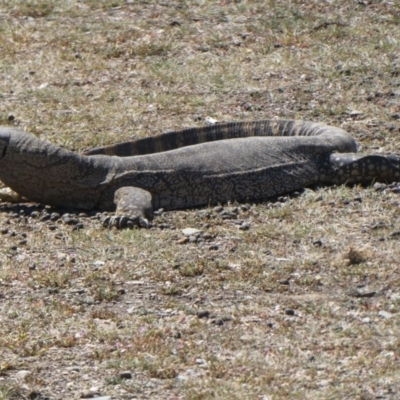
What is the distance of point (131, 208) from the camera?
957cm

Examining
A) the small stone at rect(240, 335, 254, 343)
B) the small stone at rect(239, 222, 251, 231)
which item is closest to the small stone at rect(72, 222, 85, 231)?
the small stone at rect(239, 222, 251, 231)

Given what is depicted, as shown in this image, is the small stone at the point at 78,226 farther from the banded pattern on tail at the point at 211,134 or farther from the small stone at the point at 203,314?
the small stone at the point at 203,314

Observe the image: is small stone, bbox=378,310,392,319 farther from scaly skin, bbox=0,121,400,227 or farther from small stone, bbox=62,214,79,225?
small stone, bbox=62,214,79,225

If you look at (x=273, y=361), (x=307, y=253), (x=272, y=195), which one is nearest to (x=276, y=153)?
(x=272, y=195)

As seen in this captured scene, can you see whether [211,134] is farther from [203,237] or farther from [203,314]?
[203,314]

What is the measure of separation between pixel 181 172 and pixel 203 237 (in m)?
1.36

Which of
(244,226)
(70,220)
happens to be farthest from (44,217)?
(244,226)

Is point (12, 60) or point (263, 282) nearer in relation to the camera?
point (263, 282)

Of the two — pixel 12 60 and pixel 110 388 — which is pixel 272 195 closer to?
pixel 110 388

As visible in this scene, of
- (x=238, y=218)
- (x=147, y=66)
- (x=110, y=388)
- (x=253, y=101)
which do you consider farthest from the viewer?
(x=147, y=66)

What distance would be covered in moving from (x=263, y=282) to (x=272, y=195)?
256cm

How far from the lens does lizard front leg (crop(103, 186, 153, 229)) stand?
9383 millimetres

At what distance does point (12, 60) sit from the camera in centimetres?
1434

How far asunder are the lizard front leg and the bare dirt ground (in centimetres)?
18
